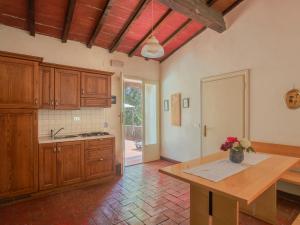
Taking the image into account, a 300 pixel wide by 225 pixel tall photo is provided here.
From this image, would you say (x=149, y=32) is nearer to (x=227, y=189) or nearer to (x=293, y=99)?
(x=293, y=99)

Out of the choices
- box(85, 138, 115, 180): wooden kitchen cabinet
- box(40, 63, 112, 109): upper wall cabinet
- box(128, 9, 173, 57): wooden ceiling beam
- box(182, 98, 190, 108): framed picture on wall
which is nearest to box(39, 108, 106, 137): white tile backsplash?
box(40, 63, 112, 109): upper wall cabinet

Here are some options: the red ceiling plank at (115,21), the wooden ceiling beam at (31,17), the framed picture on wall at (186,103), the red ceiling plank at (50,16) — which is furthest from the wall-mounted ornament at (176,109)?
the wooden ceiling beam at (31,17)

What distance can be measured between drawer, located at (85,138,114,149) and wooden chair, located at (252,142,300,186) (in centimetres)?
273

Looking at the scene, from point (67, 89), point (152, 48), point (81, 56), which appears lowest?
point (67, 89)

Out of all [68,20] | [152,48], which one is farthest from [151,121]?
[68,20]

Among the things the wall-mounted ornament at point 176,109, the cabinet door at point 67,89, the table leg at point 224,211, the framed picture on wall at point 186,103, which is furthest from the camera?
the wall-mounted ornament at point 176,109

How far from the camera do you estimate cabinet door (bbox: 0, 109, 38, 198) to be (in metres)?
2.74

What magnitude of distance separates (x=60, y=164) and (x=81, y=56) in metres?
2.23

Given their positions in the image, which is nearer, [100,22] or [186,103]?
[100,22]

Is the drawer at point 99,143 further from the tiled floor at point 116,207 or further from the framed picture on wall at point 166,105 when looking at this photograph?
the framed picture on wall at point 166,105

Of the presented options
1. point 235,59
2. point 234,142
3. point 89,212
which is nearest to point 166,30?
point 235,59

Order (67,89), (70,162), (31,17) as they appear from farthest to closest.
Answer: (67,89)
(70,162)
(31,17)

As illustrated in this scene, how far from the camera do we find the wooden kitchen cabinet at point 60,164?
3.08 metres

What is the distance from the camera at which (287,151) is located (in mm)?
2936
